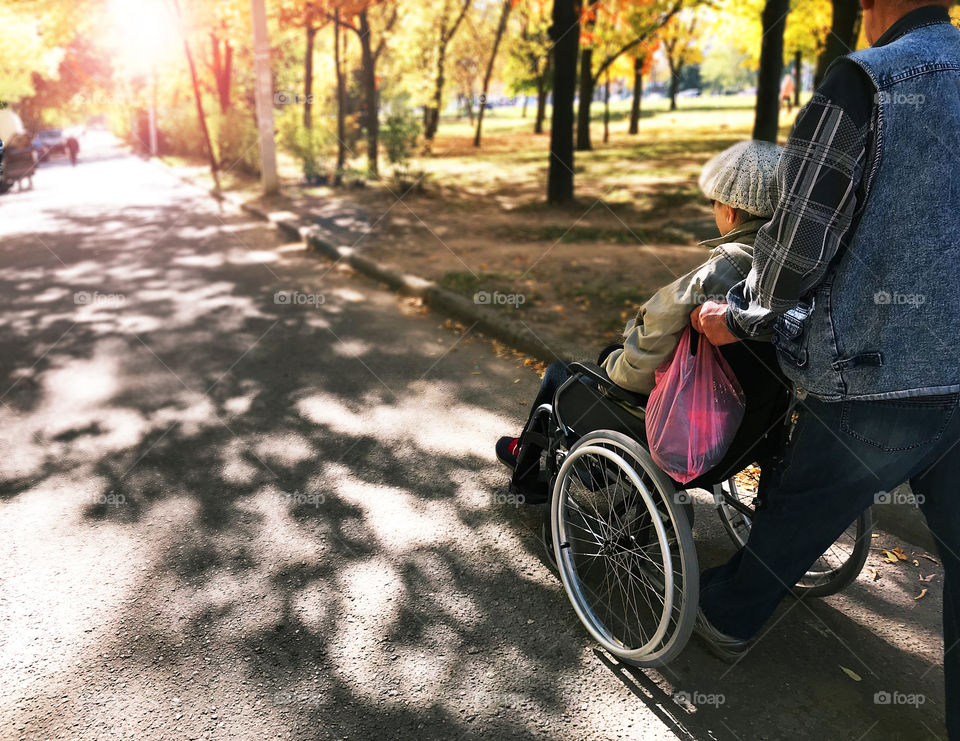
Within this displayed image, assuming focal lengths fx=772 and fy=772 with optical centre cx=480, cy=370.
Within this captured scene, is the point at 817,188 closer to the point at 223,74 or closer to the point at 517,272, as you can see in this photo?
the point at 517,272

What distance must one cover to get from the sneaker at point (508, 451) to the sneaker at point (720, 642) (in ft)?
3.67

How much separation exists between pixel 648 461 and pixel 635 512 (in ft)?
1.13

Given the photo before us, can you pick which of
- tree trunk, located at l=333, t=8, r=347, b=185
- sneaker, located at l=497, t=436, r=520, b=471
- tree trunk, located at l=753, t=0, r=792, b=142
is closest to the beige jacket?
sneaker, located at l=497, t=436, r=520, b=471

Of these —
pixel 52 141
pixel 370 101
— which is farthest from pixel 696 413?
pixel 52 141

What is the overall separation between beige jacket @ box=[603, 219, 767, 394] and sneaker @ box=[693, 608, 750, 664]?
79 cm

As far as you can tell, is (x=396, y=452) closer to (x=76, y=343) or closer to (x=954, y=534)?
(x=954, y=534)

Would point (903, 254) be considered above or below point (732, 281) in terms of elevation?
above

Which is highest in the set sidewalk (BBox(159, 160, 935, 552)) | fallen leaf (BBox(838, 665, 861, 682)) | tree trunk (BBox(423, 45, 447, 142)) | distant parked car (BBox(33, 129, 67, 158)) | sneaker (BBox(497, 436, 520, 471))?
tree trunk (BBox(423, 45, 447, 142))

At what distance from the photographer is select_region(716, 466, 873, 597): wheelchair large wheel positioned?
2793mm

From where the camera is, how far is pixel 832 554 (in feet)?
9.66

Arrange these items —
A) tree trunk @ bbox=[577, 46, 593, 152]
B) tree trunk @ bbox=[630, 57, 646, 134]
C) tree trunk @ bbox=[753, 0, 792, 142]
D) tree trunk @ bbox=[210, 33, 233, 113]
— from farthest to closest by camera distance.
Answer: tree trunk @ bbox=[630, 57, 646, 134]
tree trunk @ bbox=[577, 46, 593, 152]
tree trunk @ bbox=[210, 33, 233, 113]
tree trunk @ bbox=[753, 0, 792, 142]

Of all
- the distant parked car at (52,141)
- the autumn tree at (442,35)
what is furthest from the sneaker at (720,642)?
the distant parked car at (52,141)

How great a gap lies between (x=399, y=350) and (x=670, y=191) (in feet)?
29.7

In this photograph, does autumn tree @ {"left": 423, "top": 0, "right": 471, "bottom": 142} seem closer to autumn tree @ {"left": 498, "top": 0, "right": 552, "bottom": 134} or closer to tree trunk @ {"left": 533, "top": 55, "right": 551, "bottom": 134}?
autumn tree @ {"left": 498, "top": 0, "right": 552, "bottom": 134}
